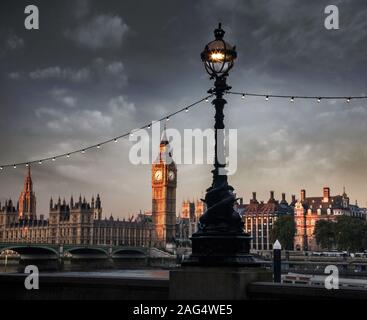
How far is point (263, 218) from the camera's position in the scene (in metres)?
124

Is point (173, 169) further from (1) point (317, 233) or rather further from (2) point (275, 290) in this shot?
(2) point (275, 290)

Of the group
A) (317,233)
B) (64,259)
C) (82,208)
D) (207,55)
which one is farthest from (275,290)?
(82,208)

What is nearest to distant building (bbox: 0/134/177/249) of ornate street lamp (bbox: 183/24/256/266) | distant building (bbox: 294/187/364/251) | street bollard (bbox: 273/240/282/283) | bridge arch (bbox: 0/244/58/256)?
bridge arch (bbox: 0/244/58/256)

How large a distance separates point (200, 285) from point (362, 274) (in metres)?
58.1

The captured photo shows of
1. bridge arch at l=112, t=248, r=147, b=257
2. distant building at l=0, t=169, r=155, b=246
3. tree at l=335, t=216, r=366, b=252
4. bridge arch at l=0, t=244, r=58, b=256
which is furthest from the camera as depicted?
distant building at l=0, t=169, r=155, b=246

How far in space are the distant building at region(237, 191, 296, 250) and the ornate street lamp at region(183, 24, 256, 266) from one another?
11387 centimetres

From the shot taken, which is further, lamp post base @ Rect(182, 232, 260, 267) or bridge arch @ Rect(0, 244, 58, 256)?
bridge arch @ Rect(0, 244, 58, 256)

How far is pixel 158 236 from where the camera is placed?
152m

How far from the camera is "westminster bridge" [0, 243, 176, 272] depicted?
99.9 metres

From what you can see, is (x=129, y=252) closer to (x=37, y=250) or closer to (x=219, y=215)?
(x=37, y=250)

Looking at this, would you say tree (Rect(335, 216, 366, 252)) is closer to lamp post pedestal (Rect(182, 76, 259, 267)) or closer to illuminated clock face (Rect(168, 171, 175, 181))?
lamp post pedestal (Rect(182, 76, 259, 267))

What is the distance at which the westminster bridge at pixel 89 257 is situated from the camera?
99938mm

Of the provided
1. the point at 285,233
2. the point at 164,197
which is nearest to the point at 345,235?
the point at 285,233

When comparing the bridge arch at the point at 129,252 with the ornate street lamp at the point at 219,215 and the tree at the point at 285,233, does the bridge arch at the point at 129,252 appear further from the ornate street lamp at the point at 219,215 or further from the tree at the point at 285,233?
the ornate street lamp at the point at 219,215
